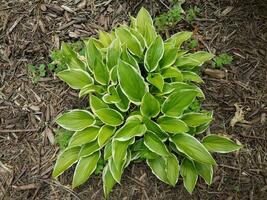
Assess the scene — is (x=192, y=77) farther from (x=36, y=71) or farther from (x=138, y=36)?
(x=36, y=71)

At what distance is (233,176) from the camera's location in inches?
122

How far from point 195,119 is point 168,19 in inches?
38.1

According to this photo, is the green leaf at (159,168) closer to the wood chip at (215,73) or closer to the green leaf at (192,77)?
the green leaf at (192,77)

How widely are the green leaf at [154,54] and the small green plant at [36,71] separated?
3.06 ft

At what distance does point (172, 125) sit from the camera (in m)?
2.88

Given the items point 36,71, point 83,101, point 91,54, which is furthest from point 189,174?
point 36,71

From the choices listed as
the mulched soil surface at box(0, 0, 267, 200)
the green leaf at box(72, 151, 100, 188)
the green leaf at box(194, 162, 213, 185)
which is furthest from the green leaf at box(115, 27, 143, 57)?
the green leaf at box(194, 162, 213, 185)

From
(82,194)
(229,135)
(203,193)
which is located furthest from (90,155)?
(229,135)

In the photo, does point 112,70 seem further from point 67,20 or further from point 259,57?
point 259,57

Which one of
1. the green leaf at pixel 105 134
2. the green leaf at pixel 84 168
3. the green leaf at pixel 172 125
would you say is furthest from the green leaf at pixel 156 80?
the green leaf at pixel 84 168

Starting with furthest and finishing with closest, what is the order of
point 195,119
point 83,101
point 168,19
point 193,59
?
point 168,19 → point 83,101 → point 193,59 → point 195,119

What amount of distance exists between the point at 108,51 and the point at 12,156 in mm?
1148

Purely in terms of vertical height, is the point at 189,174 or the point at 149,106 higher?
the point at 149,106

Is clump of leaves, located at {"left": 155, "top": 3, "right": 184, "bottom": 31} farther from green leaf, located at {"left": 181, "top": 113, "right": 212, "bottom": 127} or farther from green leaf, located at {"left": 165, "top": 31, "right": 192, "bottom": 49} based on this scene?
green leaf, located at {"left": 181, "top": 113, "right": 212, "bottom": 127}
